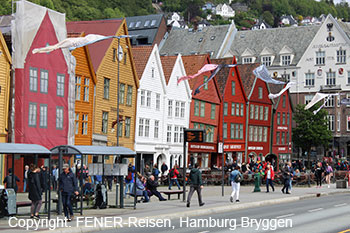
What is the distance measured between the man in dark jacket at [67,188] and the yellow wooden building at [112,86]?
27.7 metres

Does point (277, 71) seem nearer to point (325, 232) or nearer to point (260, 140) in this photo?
point (260, 140)

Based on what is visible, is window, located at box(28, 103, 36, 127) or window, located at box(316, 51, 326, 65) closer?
window, located at box(28, 103, 36, 127)

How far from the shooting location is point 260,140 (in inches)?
3004

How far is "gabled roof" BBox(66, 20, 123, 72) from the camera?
5053 centimetres

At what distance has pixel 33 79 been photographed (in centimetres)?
4231

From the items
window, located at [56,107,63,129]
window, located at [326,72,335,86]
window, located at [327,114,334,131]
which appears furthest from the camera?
window, located at [327,114,334,131]

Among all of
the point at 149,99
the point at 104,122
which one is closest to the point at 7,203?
the point at 104,122

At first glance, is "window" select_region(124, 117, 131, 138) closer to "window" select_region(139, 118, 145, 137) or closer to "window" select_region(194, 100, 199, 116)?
"window" select_region(139, 118, 145, 137)

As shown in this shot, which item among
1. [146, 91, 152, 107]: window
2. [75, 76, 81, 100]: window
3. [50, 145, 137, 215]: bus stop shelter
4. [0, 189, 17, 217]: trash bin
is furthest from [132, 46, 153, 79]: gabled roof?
[0, 189, 17, 217]: trash bin

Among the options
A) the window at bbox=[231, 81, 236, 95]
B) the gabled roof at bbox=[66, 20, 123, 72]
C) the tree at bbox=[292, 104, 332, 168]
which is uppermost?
the gabled roof at bbox=[66, 20, 123, 72]

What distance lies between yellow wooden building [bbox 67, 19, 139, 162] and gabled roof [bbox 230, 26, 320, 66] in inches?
1680

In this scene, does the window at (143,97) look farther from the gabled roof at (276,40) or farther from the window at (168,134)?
the gabled roof at (276,40)

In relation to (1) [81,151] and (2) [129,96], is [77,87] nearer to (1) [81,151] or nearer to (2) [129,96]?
(2) [129,96]

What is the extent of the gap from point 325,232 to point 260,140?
57944 millimetres
